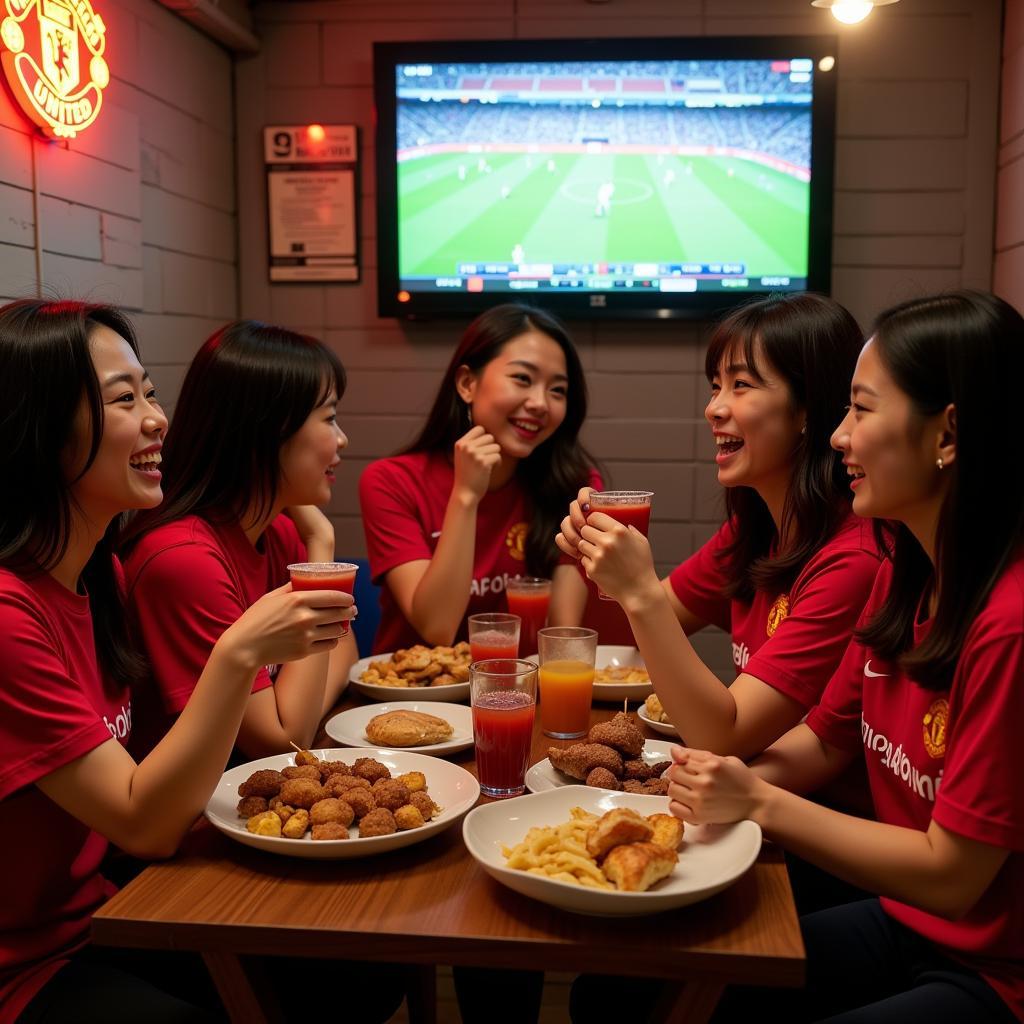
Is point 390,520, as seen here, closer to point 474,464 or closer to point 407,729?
point 474,464

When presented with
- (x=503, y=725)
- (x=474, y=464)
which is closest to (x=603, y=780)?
(x=503, y=725)

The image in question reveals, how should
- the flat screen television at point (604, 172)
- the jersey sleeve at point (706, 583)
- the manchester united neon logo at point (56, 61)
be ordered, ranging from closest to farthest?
the jersey sleeve at point (706, 583) < the manchester united neon logo at point (56, 61) < the flat screen television at point (604, 172)

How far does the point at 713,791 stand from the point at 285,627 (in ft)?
2.02

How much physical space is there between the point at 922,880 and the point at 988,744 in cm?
20

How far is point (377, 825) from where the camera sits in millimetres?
1333

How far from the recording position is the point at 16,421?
1492 millimetres

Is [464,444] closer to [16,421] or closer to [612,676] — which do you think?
[612,676]

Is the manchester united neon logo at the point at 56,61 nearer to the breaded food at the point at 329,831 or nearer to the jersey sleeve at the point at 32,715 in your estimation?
the jersey sleeve at the point at 32,715

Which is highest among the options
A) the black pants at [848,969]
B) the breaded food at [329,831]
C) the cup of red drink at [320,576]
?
the cup of red drink at [320,576]

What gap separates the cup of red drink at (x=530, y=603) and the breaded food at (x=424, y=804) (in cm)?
91

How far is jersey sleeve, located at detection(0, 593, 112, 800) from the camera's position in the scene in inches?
52.8

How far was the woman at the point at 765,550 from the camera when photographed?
5.38 ft

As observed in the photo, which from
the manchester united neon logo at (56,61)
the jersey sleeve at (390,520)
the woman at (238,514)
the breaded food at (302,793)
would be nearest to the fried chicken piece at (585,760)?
the breaded food at (302,793)

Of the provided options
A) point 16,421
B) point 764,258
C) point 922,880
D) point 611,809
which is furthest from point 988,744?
point 764,258
